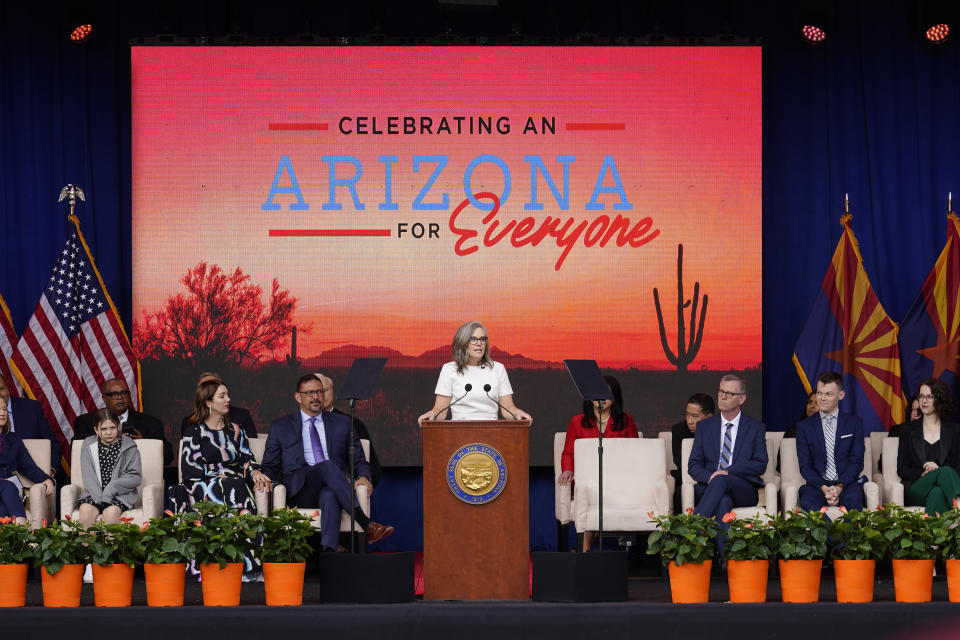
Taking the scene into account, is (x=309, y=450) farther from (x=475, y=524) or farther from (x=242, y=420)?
(x=475, y=524)

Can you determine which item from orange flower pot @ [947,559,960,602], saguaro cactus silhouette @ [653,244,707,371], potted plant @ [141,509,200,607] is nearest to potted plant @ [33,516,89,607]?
potted plant @ [141,509,200,607]

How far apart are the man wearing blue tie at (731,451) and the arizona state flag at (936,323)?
5.63 ft

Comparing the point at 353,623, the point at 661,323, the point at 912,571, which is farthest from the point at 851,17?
the point at 353,623

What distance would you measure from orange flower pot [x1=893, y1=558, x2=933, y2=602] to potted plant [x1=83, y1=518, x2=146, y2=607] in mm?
3174

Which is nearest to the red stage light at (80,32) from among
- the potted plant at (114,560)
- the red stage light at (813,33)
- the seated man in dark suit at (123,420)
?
the seated man in dark suit at (123,420)

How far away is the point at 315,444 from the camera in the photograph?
7.24 metres

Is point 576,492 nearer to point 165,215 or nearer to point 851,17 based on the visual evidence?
point 165,215

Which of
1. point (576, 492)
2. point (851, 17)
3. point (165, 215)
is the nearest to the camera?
point (576, 492)

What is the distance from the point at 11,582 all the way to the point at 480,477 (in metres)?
2.03

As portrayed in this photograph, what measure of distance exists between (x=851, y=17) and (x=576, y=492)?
397cm

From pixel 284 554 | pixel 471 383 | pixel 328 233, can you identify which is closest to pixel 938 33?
pixel 328 233

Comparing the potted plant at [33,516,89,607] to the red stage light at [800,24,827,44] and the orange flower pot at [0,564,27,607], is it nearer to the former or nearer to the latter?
the orange flower pot at [0,564,27,607]

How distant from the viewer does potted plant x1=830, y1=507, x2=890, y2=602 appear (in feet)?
18.2

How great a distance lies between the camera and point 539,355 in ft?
27.6
